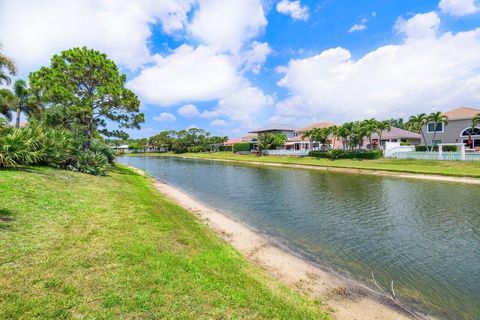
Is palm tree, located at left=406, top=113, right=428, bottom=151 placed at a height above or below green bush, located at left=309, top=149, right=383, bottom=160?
above

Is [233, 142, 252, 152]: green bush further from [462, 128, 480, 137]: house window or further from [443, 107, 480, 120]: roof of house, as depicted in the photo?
[462, 128, 480, 137]: house window

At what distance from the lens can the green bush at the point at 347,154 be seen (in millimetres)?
51406

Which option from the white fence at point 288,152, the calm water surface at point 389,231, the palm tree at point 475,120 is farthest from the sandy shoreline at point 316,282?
the white fence at point 288,152

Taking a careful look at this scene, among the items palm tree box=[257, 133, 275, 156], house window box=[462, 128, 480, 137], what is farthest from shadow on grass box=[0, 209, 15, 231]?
palm tree box=[257, 133, 275, 156]

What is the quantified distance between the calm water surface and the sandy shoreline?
2.93ft

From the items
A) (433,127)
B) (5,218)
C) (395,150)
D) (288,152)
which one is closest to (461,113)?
(433,127)

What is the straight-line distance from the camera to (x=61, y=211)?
10086mm

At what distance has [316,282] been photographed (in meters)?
8.82

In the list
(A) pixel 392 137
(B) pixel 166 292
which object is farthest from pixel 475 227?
(A) pixel 392 137

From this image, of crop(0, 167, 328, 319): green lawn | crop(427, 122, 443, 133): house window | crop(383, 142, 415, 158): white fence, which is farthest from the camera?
crop(427, 122, 443, 133): house window

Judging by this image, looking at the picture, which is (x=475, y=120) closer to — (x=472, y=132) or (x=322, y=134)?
(x=472, y=132)

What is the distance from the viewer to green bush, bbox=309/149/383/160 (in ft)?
169

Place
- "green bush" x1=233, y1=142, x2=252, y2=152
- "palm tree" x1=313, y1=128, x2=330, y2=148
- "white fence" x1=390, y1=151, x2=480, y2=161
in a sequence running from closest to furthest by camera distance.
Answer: "white fence" x1=390, y1=151, x2=480, y2=161
"palm tree" x1=313, y1=128, x2=330, y2=148
"green bush" x1=233, y1=142, x2=252, y2=152

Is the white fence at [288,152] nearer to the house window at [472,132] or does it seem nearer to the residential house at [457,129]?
the residential house at [457,129]
